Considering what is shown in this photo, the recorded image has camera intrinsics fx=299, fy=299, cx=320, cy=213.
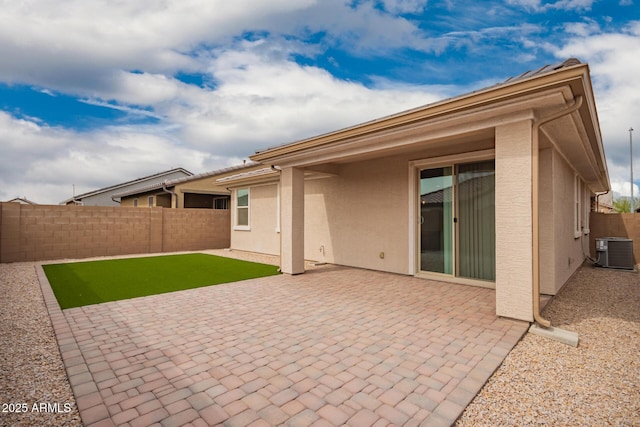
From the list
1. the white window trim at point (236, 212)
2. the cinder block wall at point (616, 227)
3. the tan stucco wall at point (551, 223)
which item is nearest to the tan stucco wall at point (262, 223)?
the white window trim at point (236, 212)

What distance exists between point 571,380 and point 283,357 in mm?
2633

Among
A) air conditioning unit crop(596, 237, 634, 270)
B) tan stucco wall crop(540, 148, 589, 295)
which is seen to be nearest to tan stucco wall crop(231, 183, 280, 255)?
tan stucco wall crop(540, 148, 589, 295)

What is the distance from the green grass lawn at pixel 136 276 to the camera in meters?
5.68

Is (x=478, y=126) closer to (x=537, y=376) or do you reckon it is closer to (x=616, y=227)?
(x=537, y=376)

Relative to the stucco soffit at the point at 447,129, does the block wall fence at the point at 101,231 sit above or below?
below

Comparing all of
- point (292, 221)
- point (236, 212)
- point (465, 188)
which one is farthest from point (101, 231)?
point (465, 188)

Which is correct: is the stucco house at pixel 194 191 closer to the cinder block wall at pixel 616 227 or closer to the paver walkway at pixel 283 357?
the paver walkway at pixel 283 357

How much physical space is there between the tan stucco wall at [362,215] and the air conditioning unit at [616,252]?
21.3 feet

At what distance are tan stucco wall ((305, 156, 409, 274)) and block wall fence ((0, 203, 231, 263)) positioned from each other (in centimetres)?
639

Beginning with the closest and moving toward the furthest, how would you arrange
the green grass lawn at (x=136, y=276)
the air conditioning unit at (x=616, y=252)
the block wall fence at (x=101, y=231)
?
1. the green grass lawn at (x=136, y=276)
2. the air conditioning unit at (x=616, y=252)
3. the block wall fence at (x=101, y=231)

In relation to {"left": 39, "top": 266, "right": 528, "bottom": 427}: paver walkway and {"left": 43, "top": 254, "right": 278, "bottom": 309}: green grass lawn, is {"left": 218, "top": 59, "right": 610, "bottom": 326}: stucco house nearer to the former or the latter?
{"left": 39, "top": 266, "right": 528, "bottom": 427}: paver walkway

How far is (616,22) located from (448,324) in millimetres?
7964

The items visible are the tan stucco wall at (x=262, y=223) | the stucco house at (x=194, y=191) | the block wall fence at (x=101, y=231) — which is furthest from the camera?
the stucco house at (x=194, y=191)

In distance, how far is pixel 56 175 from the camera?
2162 centimetres
